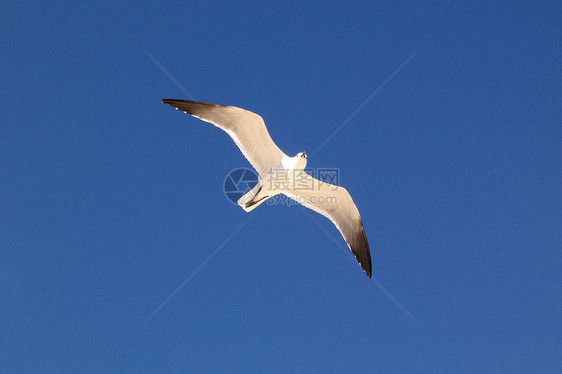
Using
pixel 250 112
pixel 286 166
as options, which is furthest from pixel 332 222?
pixel 250 112

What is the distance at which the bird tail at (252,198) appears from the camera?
36.6 feet

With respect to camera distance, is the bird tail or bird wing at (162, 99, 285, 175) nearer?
bird wing at (162, 99, 285, 175)

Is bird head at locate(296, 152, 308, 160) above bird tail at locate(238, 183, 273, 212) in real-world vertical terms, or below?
above

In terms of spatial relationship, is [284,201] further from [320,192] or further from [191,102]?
[191,102]

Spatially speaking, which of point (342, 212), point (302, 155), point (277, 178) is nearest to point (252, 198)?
point (277, 178)

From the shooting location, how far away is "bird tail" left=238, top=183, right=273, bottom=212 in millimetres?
11156

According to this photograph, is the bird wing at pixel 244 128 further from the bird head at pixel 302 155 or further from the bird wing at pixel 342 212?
the bird wing at pixel 342 212

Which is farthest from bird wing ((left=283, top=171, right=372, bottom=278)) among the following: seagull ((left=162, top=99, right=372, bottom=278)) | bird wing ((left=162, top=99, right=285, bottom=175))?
bird wing ((left=162, top=99, right=285, bottom=175))

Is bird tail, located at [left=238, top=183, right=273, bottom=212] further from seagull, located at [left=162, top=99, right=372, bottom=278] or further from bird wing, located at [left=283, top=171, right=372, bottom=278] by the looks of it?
bird wing, located at [left=283, top=171, right=372, bottom=278]

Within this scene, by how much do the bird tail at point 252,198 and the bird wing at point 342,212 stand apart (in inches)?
52.7

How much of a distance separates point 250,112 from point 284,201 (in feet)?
10.3

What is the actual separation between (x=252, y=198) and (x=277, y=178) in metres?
0.85

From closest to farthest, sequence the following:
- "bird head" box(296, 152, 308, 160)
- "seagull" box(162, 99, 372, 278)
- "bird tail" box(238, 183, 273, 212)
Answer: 1. "seagull" box(162, 99, 372, 278)
2. "bird tail" box(238, 183, 273, 212)
3. "bird head" box(296, 152, 308, 160)

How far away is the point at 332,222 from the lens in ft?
42.6
